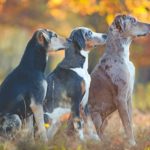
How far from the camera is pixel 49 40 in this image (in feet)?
33.1

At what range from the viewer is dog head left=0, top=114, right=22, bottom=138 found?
9688mm

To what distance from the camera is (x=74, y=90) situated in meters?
10.1

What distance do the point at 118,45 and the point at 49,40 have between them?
111 cm

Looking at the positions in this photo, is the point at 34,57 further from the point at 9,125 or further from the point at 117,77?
the point at 117,77

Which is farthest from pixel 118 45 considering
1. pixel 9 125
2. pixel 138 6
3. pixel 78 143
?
pixel 138 6

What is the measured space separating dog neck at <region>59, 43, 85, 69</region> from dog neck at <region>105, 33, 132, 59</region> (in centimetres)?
53

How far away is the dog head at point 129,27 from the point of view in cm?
1057

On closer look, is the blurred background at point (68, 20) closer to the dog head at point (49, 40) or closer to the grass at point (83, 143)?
the grass at point (83, 143)

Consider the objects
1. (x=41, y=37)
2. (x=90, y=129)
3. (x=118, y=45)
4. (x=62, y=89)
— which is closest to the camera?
(x=41, y=37)

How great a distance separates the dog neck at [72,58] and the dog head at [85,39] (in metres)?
0.09

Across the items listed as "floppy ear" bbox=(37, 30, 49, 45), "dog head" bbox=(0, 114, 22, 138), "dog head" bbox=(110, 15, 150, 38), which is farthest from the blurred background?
"dog head" bbox=(0, 114, 22, 138)

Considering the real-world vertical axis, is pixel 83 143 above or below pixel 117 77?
below

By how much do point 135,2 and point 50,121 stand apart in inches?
231

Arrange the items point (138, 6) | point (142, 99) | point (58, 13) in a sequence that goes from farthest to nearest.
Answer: point (58, 13), point (142, 99), point (138, 6)
